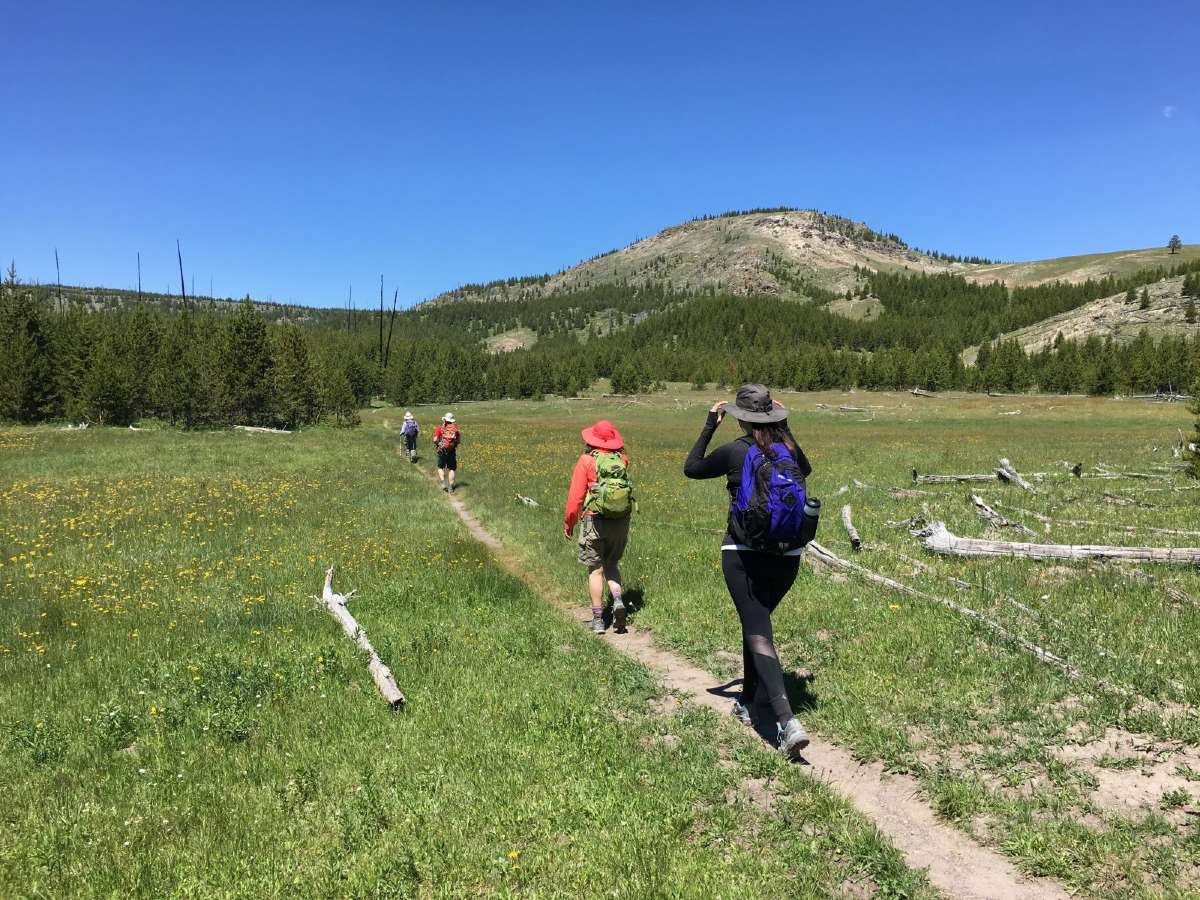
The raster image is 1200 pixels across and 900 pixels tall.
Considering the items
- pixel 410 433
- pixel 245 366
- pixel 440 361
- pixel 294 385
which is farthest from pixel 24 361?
pixel 440 361

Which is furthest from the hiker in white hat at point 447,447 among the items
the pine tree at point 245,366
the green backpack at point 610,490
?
the pine tree at point 245,366

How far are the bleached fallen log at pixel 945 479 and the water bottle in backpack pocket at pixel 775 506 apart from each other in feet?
66.6

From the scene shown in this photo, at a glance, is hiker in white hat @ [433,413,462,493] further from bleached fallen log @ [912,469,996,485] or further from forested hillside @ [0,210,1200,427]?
forested hillside @ [0,210,1200,427]

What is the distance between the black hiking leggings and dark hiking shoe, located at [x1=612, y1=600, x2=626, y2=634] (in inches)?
150

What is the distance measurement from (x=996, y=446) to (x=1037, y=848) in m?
43.3

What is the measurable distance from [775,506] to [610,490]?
4.33 metres

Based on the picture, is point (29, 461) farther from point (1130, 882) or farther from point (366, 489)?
point (1130, 882)

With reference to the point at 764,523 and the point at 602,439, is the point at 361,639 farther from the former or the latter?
the point at 764,523

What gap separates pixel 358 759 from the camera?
587 cm

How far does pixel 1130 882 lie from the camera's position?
12.7 ft

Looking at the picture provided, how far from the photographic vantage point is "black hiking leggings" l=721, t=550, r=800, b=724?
5.97m

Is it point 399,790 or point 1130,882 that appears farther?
point 399,790

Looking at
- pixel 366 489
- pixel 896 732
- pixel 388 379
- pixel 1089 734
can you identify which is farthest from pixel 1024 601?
pixel 388 379

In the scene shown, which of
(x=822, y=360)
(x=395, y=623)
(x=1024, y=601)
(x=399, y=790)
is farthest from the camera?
(x=822, y=360)
